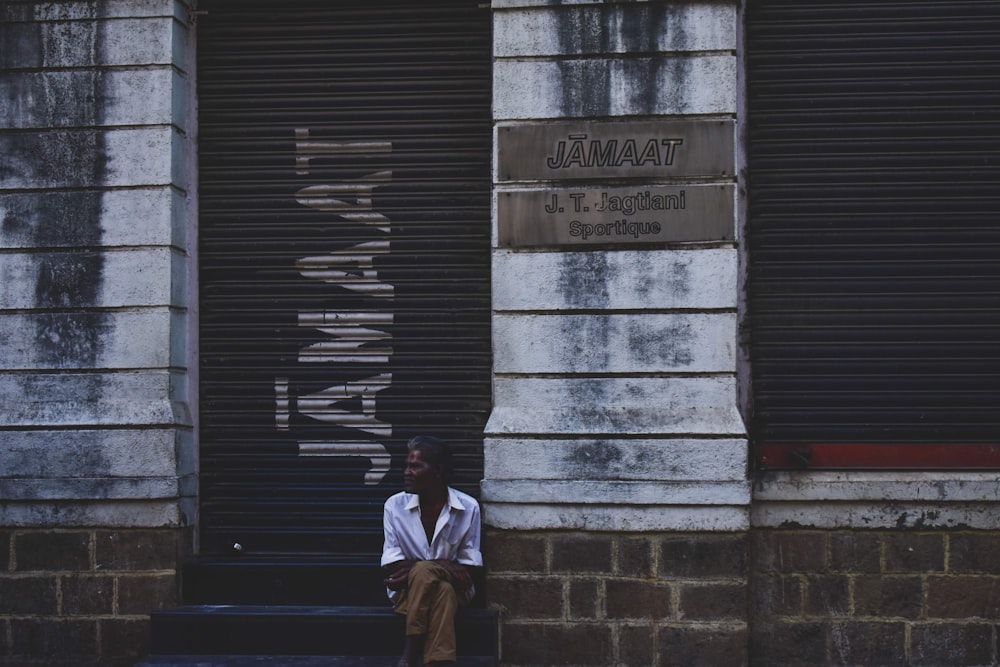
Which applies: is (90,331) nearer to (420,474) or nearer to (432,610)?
(420,474)

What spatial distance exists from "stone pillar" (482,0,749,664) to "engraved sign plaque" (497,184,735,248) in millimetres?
52

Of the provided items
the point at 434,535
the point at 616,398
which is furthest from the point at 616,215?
the point at 434,535

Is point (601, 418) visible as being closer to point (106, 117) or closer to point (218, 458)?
point (218, 458)

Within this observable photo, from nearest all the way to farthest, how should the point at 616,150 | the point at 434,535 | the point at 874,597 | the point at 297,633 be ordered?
the point at 434,535 < the point at 297,633 < the point at 874,597 < the point at 616,150

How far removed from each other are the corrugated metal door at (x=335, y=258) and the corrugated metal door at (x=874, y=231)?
196 cm

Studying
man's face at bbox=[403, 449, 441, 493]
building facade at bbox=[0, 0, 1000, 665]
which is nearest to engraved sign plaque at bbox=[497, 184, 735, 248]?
building facade at bbox=[0, 0, 1000, 665]

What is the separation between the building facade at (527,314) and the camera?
6980 millimetres

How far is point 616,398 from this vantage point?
23.1 ft

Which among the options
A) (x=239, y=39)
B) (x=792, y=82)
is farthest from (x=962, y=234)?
(x=239, y=39)

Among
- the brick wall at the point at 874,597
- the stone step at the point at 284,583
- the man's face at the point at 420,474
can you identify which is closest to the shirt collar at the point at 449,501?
the man's face at the point at 420,474

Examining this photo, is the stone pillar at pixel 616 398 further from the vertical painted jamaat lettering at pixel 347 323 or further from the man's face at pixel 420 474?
the vertical painted jamaat lettering at pixel 347 323

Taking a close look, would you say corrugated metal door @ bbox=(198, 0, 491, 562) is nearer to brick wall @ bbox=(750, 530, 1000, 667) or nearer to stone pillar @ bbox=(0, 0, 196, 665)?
stone pillar @ bbox=(0, 0, 196, 665)

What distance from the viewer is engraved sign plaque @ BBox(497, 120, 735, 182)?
7.07 metres

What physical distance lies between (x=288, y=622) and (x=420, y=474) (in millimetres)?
1358
